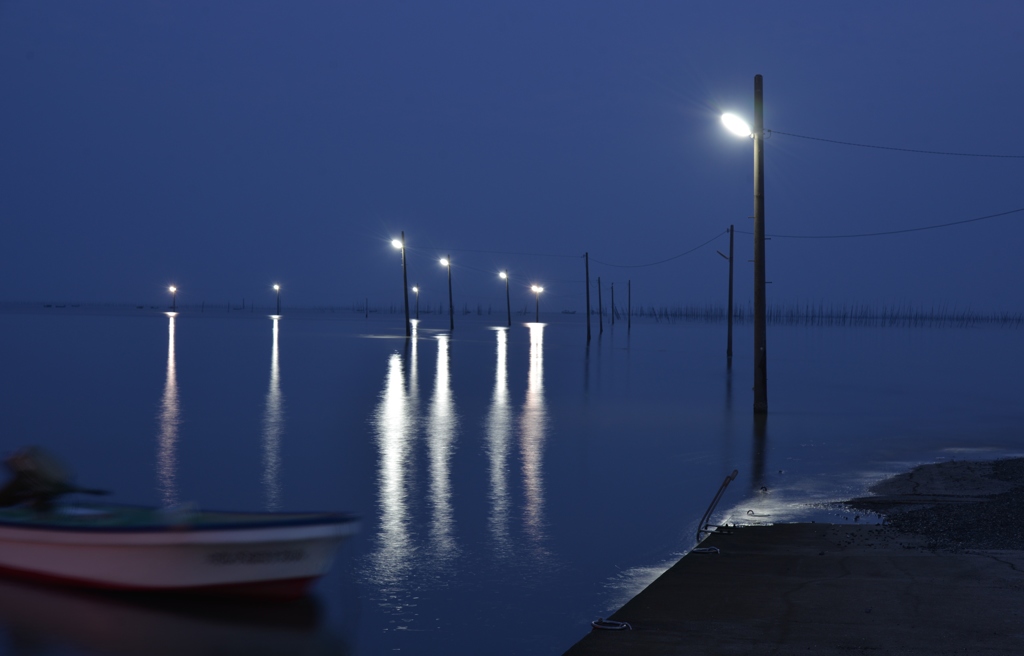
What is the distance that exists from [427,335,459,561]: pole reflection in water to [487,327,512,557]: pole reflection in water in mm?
516

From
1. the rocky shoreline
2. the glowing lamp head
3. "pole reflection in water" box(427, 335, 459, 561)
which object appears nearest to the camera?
the rocky shoreline

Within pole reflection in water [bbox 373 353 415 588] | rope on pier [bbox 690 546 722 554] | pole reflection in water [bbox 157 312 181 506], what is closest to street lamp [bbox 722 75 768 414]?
pole reflection in water [bbox 373 353 415 588]

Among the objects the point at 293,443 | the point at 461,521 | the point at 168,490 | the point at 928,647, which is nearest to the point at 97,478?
the point at 168,490

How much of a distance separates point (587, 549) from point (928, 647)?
4441mm

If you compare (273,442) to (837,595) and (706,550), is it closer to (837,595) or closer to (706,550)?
(706,550)

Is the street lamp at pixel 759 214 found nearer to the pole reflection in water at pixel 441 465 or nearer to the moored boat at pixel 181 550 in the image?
the pole reflection in water at pixel 441 465

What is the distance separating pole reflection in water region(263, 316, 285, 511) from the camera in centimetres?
1295

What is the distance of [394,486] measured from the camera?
1339 cm

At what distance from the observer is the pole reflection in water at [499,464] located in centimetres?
1074

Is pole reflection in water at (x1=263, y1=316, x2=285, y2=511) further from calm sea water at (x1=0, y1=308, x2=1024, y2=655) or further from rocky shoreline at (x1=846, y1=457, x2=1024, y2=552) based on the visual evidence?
rocky shoreline at (x1=846, y1=457, x2=1024, y2=552)

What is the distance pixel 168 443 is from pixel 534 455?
6.76 meters

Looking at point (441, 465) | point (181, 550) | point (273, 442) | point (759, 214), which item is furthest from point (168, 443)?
point (759, 214)

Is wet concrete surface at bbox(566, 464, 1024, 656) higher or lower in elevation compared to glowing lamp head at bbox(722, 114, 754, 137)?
lower

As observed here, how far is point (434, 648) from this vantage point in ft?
23.8
